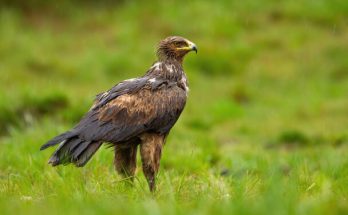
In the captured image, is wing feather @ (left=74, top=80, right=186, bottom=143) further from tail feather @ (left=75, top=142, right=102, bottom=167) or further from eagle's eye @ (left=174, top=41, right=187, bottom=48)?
eagle's eye @ (left=174, top=41, right=187, bottom=48)

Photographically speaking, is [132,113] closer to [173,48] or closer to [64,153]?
[64,153]

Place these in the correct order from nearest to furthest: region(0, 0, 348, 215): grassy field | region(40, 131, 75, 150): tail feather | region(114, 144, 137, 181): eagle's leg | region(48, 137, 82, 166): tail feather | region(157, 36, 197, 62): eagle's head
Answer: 1. region(0, 0, 348, 215): grassy field
2. region(40, 131, 75, 150): tail feather
3. region(48, 137, 82, 166): tail feather
4. region(114, 144, 137, 181): eagle's leg
5. region(157, 36, 197, 62): eagle's head

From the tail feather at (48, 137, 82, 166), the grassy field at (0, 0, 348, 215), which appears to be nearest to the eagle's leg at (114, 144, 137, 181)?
the grassy field at (0, 0, 348, 215)

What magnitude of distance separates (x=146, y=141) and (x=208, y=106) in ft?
23.3

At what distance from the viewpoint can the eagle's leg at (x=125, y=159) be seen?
6113 millimetres

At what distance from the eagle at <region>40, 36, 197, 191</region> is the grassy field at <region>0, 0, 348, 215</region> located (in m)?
0.19

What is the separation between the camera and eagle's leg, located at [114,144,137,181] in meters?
6.11

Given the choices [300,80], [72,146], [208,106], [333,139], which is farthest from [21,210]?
[300,80]

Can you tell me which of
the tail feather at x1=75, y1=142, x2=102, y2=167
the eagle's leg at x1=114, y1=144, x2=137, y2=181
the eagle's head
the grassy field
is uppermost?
the eagle's head

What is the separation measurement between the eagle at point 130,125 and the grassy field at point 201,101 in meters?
0.19

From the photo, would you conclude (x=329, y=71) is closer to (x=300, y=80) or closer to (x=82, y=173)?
(x=300, y=80)

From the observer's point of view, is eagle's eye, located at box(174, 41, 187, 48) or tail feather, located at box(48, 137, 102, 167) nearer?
tail feather, located at box(48, 137, 102, 167)

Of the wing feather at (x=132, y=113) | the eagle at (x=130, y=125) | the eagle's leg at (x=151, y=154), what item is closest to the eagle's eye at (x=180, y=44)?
the eagle at (x=130, y=125)

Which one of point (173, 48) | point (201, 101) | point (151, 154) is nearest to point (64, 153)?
point (151, 154)
